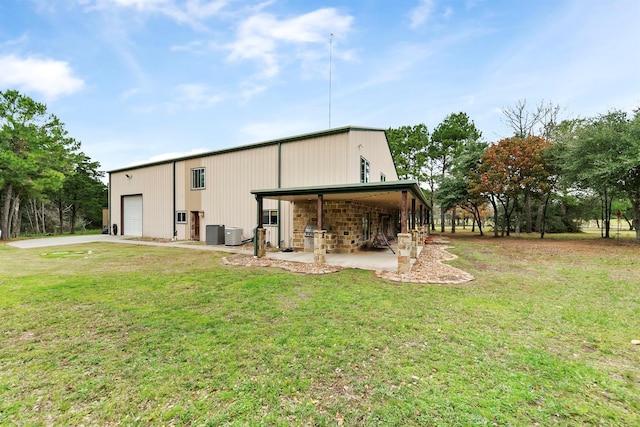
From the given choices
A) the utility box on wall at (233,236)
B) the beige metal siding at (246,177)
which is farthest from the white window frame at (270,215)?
the utility box on wall at (233,236)

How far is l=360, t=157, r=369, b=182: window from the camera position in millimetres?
12320

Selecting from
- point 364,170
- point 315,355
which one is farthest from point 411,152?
point 315,355

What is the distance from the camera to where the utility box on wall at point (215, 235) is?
1449 centimetres

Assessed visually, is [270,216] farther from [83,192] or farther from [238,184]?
[83,192]

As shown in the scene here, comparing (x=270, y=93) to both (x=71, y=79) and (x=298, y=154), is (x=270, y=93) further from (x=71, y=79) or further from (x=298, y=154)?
(x=71, y=79)

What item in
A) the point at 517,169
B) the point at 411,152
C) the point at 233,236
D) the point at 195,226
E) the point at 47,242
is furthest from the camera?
the point at 411,152

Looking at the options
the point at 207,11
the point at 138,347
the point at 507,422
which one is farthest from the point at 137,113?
the point at 507,422

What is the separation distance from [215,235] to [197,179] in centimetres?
429

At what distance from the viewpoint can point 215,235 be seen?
14484 mm

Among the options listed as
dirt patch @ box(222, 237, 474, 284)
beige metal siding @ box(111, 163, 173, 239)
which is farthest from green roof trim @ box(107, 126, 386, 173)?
dirt patch @ box(222, 237, 474, 284)

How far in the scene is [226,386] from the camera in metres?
2.45

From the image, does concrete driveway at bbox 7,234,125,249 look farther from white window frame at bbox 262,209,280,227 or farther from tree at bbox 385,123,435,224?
tree at bbox 385,123,435,224

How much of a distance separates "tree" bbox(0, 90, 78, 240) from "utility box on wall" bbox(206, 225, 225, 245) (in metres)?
13.3

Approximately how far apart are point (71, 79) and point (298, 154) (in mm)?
11338
